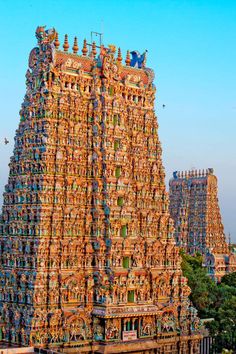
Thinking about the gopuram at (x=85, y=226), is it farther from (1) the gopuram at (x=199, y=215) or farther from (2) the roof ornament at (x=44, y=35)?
(1) the gopuram at (x=199, y=215)

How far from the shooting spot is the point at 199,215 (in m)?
124

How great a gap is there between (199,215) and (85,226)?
67818 millimetres

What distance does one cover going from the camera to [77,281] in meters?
56.2

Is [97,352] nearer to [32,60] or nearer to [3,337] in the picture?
[3,337]

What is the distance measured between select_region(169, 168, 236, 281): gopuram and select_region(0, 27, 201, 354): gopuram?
5722 centimetres

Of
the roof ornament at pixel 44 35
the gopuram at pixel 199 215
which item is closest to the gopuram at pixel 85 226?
the roof ornament at pixel 44 35

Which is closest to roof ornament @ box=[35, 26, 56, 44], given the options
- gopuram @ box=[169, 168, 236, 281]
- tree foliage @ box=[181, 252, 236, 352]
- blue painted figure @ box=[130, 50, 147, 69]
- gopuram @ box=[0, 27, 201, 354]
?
gopuram @ box=[0, 27, 201, 354]

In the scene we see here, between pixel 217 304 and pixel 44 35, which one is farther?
pixel 217 304

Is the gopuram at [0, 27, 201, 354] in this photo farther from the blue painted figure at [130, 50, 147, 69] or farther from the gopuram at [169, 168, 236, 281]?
the gopuram at [169, 168, 236, 281]

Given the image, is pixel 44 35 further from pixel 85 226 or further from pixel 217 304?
pixel 217 304

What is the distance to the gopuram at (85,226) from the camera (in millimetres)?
55250

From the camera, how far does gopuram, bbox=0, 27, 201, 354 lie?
55250 millimetres

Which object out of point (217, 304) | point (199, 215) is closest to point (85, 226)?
point (217, 304)

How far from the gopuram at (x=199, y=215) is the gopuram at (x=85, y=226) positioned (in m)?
57.2
